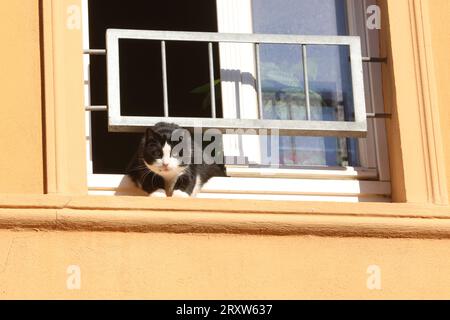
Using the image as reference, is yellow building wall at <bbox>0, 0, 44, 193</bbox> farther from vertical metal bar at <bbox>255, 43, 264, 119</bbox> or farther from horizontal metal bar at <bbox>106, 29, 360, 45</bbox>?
vertical metal bar at <bbox>255, 43, 264, 119</bbox>

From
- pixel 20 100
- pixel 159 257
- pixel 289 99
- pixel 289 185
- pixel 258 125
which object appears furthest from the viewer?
pixel 289 99

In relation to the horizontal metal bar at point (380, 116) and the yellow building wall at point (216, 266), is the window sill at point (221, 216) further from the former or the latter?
the horizontal metal bar at point (380, 116)

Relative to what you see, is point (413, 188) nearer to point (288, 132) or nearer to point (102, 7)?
point (288, 132)

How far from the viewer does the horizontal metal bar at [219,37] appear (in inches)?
268

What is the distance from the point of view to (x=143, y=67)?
9445mm

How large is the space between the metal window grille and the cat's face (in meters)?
0.12

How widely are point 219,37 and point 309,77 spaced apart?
1.83ft

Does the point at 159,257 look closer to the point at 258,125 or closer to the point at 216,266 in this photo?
the point at 216,266

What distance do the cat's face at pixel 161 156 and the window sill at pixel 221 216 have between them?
56 centimetres

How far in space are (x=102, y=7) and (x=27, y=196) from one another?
3084mm

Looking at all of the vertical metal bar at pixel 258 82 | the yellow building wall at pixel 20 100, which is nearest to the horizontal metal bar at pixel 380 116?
the vertical metal bar at pixel 258 82

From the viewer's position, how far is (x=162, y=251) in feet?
20.9

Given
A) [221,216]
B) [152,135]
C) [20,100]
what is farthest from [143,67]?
[221,216]
